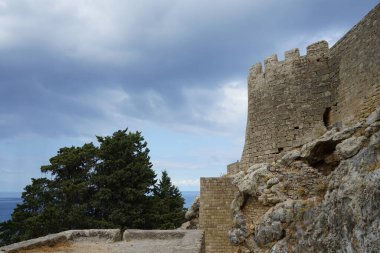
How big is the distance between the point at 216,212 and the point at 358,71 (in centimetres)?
662

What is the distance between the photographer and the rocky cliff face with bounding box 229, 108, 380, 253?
19.8 feet

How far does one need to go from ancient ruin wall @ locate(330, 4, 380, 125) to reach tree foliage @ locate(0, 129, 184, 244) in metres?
14.2

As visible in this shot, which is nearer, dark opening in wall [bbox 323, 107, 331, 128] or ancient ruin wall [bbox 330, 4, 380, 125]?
ancient ruin wall [bbox 330, 4, 380, 125]

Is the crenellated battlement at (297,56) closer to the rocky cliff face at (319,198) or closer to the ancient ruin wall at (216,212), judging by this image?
the rocky cliff face at (319,198)

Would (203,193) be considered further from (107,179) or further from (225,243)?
(107,179)

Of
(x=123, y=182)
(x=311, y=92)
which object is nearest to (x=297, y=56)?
(x=311, y=92)

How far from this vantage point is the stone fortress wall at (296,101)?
1007 centimetres

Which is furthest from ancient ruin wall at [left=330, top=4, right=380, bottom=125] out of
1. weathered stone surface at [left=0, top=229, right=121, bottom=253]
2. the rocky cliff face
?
weathered stone surface at [left=0, top=229, right=121, bottom=253]

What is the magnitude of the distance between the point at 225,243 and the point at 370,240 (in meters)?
7.41

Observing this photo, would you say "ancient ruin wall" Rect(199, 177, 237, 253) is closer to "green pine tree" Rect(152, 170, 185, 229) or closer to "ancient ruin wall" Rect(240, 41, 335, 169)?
"ancient ruin wall" Rect(240, 41, 335, 169)

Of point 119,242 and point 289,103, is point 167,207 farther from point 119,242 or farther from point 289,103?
point 119,242

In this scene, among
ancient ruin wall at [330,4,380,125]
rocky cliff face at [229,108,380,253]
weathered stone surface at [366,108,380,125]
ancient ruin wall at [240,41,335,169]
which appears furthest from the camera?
ancient ruin wall at [240,41,335,169]

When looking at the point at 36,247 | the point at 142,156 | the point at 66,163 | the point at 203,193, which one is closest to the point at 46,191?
the point at 66,163

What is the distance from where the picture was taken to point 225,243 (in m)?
12.4
